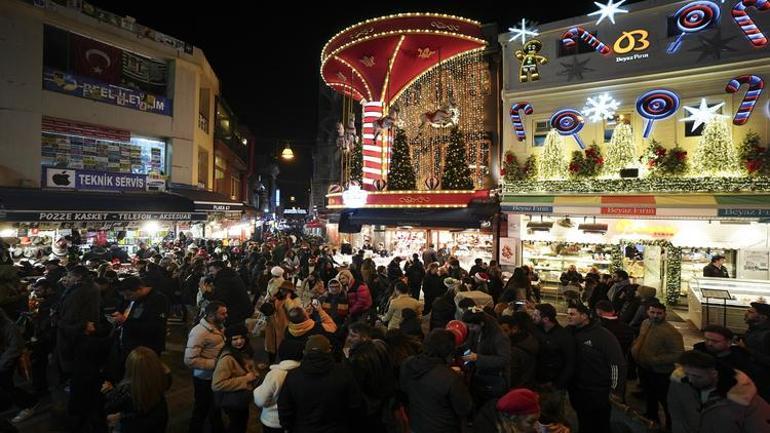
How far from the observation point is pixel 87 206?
46.0 feet

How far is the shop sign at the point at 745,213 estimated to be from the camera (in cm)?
1117

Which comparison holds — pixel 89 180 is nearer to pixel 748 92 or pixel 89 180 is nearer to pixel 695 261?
pixel 695 261

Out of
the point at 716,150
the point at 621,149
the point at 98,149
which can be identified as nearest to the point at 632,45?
the point at 621,149

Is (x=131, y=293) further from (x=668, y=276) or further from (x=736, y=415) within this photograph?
(x=668, y=276)

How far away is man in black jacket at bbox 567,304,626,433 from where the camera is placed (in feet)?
15.6

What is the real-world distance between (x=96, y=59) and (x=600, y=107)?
1989cm

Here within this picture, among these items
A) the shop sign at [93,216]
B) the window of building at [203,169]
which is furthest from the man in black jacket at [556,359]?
the window of building at [203,169]

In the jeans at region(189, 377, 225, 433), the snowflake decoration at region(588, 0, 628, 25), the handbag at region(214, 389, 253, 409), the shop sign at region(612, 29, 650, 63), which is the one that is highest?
the snowflake decoration at region(588, 0, 628, 25)

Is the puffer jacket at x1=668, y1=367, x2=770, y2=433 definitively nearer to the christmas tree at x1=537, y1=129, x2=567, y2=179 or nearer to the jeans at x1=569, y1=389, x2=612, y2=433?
the jeans at x1=569, y1=389, x2=612, y2=433

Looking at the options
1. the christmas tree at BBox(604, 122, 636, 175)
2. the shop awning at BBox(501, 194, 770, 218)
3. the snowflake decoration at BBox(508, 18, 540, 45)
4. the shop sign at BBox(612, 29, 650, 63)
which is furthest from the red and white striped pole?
the shop sign at BBox(612, 29, 650, 63)

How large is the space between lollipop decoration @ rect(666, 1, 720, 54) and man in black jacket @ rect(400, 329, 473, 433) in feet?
46.8

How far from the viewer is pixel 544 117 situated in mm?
15562

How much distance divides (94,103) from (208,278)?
13.6 meters

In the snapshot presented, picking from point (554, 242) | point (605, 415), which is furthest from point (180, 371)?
point (554, 242)
